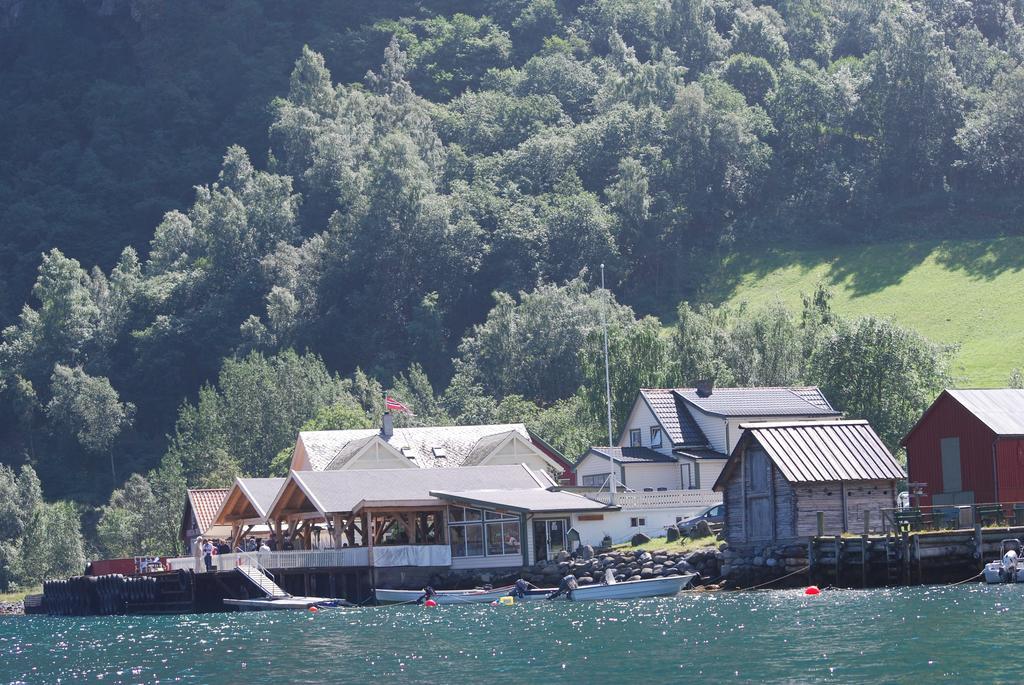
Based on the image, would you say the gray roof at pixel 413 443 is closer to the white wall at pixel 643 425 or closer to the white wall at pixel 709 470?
the white wall at pixel 643 425

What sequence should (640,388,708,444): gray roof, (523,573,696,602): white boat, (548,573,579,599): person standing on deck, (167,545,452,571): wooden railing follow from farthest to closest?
(640,388,708,444): gray roof < (167,545,452,571): wooden railing < (548,573,579,599): person standing on deck < (523,573,696,602): white boat

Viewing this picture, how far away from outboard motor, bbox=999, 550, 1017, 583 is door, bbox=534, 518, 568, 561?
20.2 metres

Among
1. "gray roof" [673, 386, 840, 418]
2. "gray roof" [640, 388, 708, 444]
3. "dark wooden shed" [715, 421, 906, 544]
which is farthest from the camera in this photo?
"gray roof" [640, 388, 708, 444]

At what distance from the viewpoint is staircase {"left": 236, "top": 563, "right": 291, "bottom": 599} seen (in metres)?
67.0

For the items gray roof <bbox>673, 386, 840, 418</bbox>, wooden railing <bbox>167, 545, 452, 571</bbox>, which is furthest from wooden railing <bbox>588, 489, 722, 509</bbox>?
gray roof <bbox>673, 386, 840, 418</bbox>

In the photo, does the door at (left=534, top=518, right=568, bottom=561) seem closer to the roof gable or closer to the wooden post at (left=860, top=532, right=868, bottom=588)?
the roof gable

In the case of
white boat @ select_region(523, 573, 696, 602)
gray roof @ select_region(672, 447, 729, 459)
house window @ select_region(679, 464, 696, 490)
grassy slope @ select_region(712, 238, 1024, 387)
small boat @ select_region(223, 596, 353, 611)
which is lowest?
small boat @ select_region(223, 596, 353, 611)

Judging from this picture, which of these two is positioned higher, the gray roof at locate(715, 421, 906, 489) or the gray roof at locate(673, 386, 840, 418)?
the gray roof at locate(673, 386, 840, 418)

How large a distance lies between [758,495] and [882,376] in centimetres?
2745

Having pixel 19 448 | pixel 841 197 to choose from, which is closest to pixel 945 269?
pixel 841 197

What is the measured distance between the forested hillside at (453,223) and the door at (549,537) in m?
25.7

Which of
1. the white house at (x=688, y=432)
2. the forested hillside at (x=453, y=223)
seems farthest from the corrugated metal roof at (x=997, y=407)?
the forested hillside at (x=453, y=223)

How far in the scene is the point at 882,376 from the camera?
276ft

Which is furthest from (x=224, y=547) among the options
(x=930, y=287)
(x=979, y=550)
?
(x=930, y=287)
